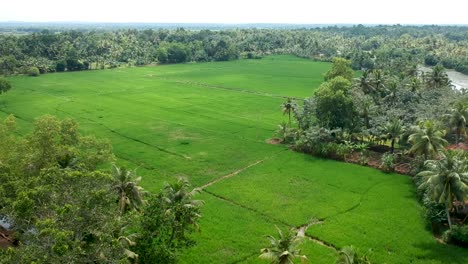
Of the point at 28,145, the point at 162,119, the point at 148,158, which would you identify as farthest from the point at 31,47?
the point at 28,145

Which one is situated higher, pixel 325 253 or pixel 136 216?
pixel 136 216

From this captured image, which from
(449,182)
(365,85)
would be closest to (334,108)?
(365,85)

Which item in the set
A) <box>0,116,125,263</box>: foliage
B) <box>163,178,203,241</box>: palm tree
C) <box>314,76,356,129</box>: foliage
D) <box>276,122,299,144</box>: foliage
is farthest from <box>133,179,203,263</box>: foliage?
<box>314,76,356,129</box>: foliage

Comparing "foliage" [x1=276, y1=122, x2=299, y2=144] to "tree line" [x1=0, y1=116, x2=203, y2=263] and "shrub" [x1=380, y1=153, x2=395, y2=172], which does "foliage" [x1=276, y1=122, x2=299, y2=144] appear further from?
"tree line" [x1=0, y1=116, x2=203, y2=263]

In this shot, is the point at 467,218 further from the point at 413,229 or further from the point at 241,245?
the point at 241,245

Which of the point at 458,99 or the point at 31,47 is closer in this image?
the point at 458,99

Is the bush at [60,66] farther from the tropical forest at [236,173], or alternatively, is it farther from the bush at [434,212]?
the bush at [434,212]

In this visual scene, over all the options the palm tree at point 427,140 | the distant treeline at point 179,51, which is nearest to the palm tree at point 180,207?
the palm tree at point 427,140
